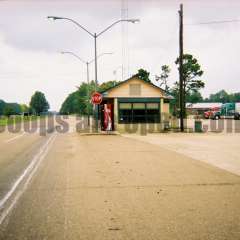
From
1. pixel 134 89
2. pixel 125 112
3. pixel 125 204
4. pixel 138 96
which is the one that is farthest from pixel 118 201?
pixel 134 89

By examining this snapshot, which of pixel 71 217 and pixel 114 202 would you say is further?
pixel 114 202

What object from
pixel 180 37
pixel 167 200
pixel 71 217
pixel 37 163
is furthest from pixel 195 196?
pixel 180 37

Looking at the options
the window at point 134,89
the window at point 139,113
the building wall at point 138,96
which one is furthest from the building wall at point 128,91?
the window at point 139,113

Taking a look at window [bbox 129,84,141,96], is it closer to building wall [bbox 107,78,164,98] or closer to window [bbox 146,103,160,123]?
building wall [bbox 107,78,164,98]

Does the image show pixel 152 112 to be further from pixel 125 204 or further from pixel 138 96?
pixel 125 204

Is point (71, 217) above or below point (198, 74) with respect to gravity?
below

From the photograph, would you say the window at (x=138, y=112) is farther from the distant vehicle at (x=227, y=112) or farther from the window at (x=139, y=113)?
the distant vehicle at (x=227, y=112)

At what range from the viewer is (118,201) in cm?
813

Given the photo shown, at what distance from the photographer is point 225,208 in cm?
748

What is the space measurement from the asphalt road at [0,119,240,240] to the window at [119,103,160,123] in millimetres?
23145

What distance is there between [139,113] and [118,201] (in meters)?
29.2

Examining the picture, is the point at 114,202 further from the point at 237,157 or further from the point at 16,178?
the point at 237,157

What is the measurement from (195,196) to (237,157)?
8.04m

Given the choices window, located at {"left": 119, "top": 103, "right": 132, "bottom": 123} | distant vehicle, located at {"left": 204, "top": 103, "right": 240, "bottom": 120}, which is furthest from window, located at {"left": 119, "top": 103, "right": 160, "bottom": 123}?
distant vehicle, located at {"left": 204, "top": 103, "right": 240, "bottom": 120}
